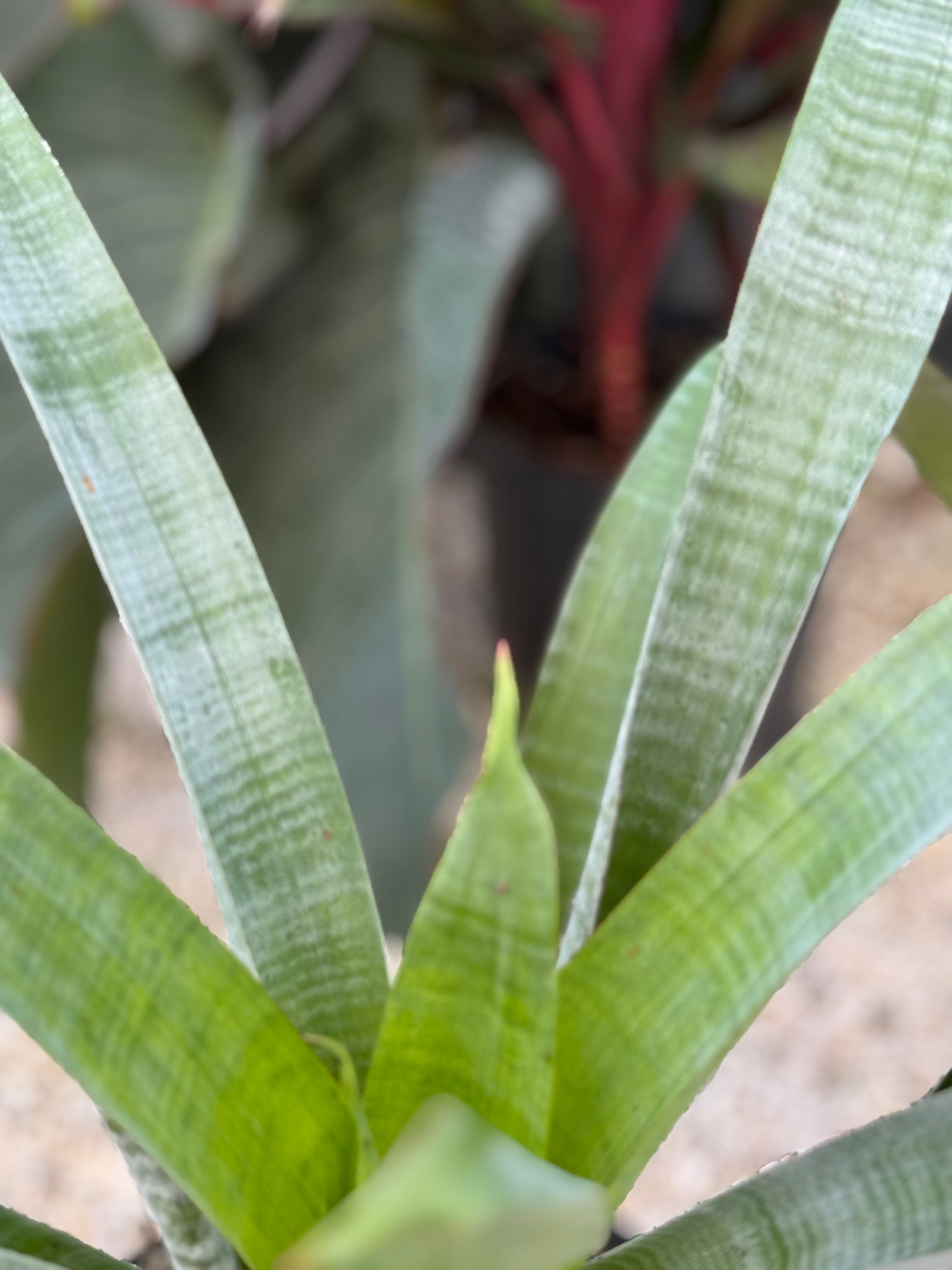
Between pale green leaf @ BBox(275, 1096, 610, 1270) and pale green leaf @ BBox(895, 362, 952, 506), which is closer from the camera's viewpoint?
pale green leaf @ BBox(275, 1096, 610, 1270)

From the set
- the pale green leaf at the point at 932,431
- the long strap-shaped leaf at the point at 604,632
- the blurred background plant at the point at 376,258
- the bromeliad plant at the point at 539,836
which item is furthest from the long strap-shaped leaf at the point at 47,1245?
the blurred background plant at the point at 376,258

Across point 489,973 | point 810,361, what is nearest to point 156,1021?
point 489,973

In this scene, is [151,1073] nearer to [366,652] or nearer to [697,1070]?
[697,1070]

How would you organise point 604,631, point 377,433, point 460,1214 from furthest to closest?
1. point 377,433
2. point 604,631
3. point 460,1214

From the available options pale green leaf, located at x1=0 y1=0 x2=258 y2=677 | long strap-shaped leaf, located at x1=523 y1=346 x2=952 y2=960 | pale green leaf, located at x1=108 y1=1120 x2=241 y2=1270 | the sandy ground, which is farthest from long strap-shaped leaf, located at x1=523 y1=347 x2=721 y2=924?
pale green leaf, located at x1=0 y1=0 x2=258 y2=677

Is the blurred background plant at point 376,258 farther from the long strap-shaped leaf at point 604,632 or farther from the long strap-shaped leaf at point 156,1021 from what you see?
the long strap-shaped leaf at point 156,1021

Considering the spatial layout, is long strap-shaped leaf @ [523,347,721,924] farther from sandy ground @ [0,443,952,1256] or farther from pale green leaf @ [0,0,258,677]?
pale green leaf @ [0,0,258,677]

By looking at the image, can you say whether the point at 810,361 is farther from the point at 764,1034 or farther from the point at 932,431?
the point at 764,1034
